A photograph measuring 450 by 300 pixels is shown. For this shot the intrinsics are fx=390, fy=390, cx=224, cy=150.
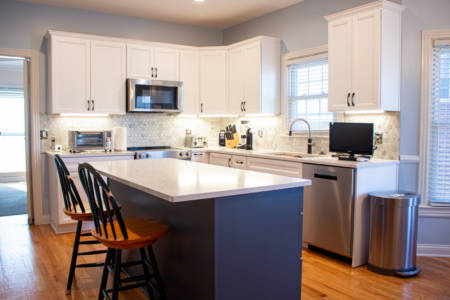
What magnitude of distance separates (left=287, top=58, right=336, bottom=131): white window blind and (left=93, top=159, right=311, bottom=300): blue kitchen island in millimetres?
2251

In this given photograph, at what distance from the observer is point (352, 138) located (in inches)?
145

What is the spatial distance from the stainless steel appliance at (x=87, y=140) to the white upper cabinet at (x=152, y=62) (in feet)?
2.81

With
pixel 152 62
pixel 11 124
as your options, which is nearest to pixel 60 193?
pixel 152 62

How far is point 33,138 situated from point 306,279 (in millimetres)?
3630

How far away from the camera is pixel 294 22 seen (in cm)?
480

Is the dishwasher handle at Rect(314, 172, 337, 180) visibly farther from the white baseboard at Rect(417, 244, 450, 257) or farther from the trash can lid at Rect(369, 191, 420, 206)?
the white baseboard at Rect(417, 244, 450, 257)

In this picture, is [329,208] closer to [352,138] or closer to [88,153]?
[352,138]

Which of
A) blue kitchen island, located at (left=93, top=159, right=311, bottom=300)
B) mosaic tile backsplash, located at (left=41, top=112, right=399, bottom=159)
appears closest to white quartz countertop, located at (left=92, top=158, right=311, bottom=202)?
blue kitchen island, located at (left=93, top=159, right=311, bottom=300)

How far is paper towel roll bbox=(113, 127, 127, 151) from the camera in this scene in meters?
4.95

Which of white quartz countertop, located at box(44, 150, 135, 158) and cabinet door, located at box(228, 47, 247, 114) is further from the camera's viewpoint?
cabinet door, located at box(228, 47, 247, 114)

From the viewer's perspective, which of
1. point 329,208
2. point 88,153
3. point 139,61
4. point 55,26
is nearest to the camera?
point 329,208

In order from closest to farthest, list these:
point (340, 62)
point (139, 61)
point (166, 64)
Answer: point (340, 62)
point (139, 61)
point (166, 64)

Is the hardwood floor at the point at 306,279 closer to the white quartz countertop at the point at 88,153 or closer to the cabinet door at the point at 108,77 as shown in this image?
the white quartz countertop at the point at 88,153

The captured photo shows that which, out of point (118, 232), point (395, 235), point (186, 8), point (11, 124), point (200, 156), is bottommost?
point (395, 235)
